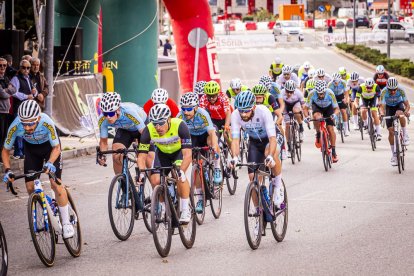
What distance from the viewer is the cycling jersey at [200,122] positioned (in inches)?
561

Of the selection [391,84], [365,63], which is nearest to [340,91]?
[391,84]

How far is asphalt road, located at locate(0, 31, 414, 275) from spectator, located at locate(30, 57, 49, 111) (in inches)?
60.4

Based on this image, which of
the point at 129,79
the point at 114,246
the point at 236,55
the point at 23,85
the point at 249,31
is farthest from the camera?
the point at 249,31

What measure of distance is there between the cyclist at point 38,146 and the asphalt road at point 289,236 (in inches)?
26.5

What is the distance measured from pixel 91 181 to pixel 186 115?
5.24 metres

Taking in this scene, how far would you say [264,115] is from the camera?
12.7m

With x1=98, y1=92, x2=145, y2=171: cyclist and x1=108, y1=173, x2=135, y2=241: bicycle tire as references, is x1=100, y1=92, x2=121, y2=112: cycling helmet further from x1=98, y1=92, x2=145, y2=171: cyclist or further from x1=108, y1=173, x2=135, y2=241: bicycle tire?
x1=108, y1=173, x2=135, y2=241: bicycle tire

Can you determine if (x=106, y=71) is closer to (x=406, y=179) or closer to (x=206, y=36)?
(x=206, y=36)

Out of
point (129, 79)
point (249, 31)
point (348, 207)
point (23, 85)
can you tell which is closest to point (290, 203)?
point (348, 207)

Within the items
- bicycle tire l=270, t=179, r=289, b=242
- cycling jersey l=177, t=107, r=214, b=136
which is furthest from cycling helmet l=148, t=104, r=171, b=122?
cycling jersey l=177, t=107, r=214, b=136

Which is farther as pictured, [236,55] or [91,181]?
[236,55]

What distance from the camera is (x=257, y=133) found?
12.8 meters

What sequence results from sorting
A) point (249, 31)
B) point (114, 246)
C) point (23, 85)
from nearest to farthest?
point (114, 246), point (23, 85), point (249, 31)

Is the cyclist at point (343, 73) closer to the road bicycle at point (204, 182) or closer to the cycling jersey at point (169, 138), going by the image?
the road bicycle at point (204, 182)
